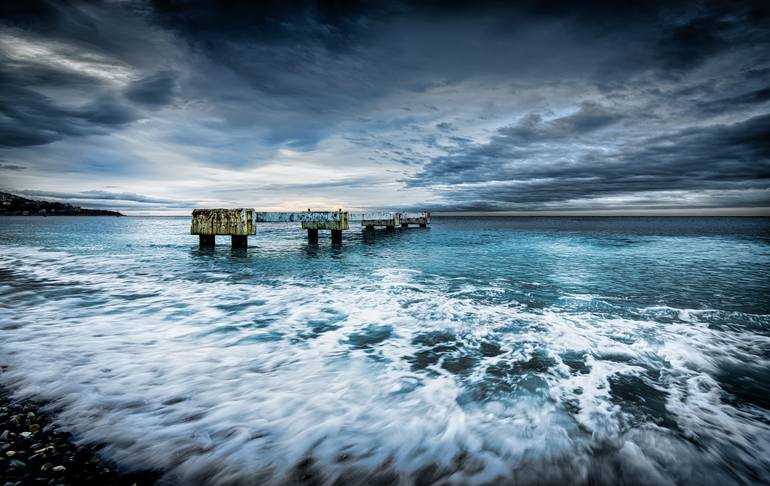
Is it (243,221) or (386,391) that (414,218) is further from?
(386,391)

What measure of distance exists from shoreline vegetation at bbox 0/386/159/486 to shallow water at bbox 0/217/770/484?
111 mm

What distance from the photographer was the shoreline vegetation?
1.80 metres

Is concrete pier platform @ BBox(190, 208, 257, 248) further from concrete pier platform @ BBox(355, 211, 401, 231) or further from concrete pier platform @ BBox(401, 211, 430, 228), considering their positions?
concrete pier platform @ BBox(401, 211, 430, 228)

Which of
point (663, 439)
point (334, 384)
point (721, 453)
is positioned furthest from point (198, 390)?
point (721, 453)

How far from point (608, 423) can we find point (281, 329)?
391 cm

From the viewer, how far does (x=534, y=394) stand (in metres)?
3.01

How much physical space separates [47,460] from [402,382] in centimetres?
250

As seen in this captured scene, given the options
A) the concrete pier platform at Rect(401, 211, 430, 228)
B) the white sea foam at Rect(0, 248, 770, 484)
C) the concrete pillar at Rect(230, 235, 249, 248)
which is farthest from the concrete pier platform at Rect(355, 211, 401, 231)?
the white sea foam at Rect(0, 248, 770, 484)

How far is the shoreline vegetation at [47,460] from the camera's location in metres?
1.80

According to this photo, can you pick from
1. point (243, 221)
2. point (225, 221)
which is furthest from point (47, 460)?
point (225, 221)

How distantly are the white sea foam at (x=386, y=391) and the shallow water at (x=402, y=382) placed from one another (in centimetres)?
2

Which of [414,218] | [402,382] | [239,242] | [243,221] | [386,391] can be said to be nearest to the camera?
[386,391]

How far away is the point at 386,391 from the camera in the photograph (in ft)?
10.2

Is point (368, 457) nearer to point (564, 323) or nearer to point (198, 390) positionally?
point (198, 390)
